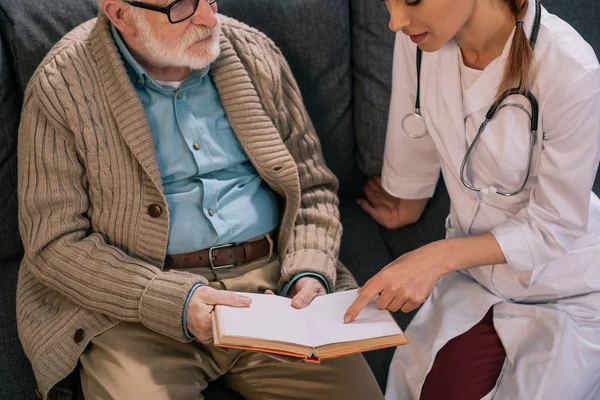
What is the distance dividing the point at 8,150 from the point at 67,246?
441 millimetres

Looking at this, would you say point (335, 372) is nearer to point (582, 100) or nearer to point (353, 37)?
point (582, 100)

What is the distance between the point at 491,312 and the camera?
176 centimetres

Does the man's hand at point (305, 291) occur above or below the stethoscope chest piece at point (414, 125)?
below

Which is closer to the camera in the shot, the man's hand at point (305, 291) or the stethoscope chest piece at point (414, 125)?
the man's hand at point (305, 291)

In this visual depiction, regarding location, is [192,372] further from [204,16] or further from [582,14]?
[582,14]

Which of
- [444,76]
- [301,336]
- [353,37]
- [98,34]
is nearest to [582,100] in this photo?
[444,76]

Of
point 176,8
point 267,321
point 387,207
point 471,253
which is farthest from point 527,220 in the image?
point 176,8

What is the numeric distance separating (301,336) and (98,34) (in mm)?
921

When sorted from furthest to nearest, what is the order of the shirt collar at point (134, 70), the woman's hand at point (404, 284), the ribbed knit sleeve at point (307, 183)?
the ribbed knit sleeve at point (307, 183), the shirt collar at point (134, 70), the woman's hand at point (404, 284)

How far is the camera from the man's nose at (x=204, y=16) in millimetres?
1740

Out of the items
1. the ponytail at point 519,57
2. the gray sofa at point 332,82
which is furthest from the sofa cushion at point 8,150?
the ponytail at point 519,57

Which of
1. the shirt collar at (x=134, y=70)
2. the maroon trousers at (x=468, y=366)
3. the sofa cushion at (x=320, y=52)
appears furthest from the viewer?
the sofa cushion at (x=320, y=52)

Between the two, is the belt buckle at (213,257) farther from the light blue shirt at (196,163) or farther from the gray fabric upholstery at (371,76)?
the gray fabric upholstery at (371,76)

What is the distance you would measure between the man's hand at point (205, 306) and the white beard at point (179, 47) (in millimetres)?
574
